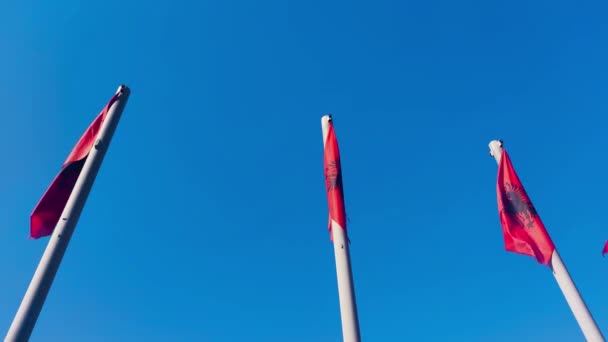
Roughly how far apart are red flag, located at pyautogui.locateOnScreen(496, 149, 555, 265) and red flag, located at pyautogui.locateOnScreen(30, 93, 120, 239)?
10.7 meters

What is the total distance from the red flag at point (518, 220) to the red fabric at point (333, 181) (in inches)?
211

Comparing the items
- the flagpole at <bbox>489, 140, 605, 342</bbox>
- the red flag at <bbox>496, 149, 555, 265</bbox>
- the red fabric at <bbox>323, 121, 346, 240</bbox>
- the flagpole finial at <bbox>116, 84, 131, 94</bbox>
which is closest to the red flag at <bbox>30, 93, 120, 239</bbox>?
the flagpole finial at <bbox>116, 84, 131, 94</bbox>

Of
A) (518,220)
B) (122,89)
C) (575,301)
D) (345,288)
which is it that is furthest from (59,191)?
(575,301)

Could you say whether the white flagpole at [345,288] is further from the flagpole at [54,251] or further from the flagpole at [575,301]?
the flagpole at [575,301]

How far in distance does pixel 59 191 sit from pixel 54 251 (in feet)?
11.3

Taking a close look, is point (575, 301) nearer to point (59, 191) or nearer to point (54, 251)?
point (54, 251)

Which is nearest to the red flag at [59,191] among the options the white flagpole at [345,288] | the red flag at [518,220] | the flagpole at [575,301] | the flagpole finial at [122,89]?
the flagpole finial at [122,89]

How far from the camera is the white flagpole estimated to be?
7320mm

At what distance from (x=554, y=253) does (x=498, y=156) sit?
11.3ft

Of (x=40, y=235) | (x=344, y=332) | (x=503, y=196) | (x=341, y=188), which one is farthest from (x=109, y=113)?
(x=503, y=196)

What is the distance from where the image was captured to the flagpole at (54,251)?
6.90m

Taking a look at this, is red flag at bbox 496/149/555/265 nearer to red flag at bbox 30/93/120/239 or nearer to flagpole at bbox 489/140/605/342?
flagpole at bbox 489/140/605/342

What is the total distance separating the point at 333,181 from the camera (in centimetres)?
969

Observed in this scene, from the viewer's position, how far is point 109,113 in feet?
34.4
